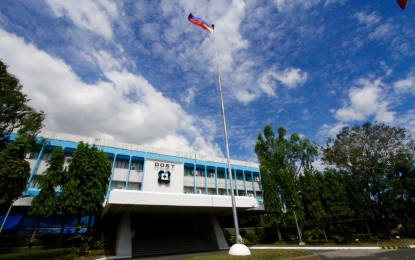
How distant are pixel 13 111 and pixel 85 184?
1079 cm

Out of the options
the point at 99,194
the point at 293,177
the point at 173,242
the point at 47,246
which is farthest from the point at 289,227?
the point at 47,246

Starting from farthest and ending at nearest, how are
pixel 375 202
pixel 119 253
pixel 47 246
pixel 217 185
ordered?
pixel 217 185, pixel 375 202, pixel 47 246, pixel 119 253

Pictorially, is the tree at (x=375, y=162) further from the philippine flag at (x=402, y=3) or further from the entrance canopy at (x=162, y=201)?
the philippine flag at (x=402, y=3)

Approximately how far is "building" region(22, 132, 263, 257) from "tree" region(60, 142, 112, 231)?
187 cm

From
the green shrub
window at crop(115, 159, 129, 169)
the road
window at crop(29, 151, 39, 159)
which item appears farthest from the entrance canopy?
window at crop(29, 151, 39, 159)

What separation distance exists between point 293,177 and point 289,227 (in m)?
6.96

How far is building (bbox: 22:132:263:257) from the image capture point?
18672 millimetres

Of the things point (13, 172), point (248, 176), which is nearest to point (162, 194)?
point (13, 172)

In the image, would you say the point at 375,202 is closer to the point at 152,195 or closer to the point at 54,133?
the point at 152,195

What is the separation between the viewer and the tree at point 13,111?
21578 millimetres

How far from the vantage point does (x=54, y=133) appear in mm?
29375

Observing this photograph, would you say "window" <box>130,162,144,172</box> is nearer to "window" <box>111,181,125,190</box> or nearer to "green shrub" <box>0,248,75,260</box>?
"window" <box>111,181,125,190</box>

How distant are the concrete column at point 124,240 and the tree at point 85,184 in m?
3.05

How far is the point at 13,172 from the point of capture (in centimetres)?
1977
